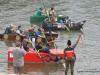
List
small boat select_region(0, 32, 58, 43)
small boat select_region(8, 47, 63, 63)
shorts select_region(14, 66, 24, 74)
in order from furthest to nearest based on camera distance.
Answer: small boat select_region(0, 32, 58, 43), small boat select_region(8, 47, 63, 63), shorts select_region(14, 66, 24, 74)

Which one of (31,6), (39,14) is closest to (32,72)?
(39,14)

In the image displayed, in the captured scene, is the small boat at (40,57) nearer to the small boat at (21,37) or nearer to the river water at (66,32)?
the river water at (66,32)

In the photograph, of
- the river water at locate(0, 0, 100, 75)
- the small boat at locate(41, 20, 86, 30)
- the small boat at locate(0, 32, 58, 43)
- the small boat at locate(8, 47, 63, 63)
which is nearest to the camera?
the river water at locate(0, 0, 100, 75)

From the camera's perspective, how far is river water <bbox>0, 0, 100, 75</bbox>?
41.9 ft

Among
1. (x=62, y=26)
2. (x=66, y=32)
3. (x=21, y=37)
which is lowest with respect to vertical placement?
(x=66, y=32)

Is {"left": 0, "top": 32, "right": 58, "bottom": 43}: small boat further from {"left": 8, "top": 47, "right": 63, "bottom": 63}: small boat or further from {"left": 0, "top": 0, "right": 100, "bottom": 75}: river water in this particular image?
{"left": 8, "top": 47, "right": 63, "bottom": 63}: small boat

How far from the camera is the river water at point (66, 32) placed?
12.8 meters

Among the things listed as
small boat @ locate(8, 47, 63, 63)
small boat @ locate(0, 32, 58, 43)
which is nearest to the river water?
small boat @ locate(8, 47, 63, 63)

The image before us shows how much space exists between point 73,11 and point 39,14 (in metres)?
6.38

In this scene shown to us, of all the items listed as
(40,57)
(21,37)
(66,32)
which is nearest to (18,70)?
(40,57)

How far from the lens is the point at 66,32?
20.5m

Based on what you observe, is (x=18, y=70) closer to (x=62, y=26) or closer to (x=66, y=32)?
(x=66, y=32)

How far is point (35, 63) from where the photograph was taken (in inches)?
524

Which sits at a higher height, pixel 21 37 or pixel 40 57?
pixel 21 37
